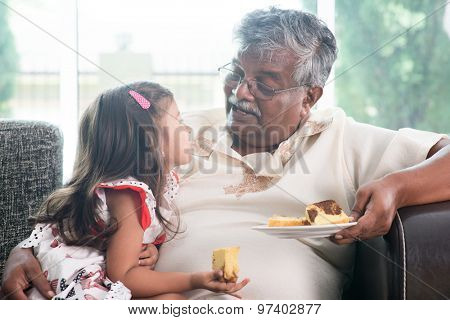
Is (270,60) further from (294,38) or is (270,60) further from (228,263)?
(228,263)

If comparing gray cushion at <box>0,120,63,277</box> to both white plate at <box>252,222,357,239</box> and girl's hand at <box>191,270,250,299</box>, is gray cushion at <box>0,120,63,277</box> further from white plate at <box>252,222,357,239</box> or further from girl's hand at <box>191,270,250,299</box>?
white plate at <box>252,222,357,239</box>

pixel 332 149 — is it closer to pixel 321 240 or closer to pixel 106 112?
pixel 321 240

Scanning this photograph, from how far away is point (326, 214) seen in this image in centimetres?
114

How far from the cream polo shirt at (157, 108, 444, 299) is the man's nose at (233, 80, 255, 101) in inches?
4.6

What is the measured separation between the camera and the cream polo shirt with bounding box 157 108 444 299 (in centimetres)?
126

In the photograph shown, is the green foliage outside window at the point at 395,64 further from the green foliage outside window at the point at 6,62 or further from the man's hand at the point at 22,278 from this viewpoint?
the man's hand at the point at 22,278

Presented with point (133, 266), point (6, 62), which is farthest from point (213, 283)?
point (6, 62)

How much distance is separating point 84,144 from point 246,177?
35cm

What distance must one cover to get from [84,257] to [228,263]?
0.28 m

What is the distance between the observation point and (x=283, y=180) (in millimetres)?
1353

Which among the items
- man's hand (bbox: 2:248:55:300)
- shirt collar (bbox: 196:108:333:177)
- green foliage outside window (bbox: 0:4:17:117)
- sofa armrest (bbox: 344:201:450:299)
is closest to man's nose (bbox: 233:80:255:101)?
shirt collar (bbox: 196:108:333:177)

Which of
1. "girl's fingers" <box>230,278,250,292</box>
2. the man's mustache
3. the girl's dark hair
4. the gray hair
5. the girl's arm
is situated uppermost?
the gray hair

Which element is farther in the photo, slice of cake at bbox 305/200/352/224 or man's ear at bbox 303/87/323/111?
man's ear at bbox 303/87/323/111

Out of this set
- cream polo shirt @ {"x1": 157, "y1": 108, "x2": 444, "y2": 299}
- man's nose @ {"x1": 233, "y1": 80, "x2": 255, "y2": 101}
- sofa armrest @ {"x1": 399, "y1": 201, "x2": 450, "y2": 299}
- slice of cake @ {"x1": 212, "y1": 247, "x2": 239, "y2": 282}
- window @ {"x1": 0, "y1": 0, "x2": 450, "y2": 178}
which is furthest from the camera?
window @ {"x1": 0, "y1": 0, "x2": 450, "y2": 178}
